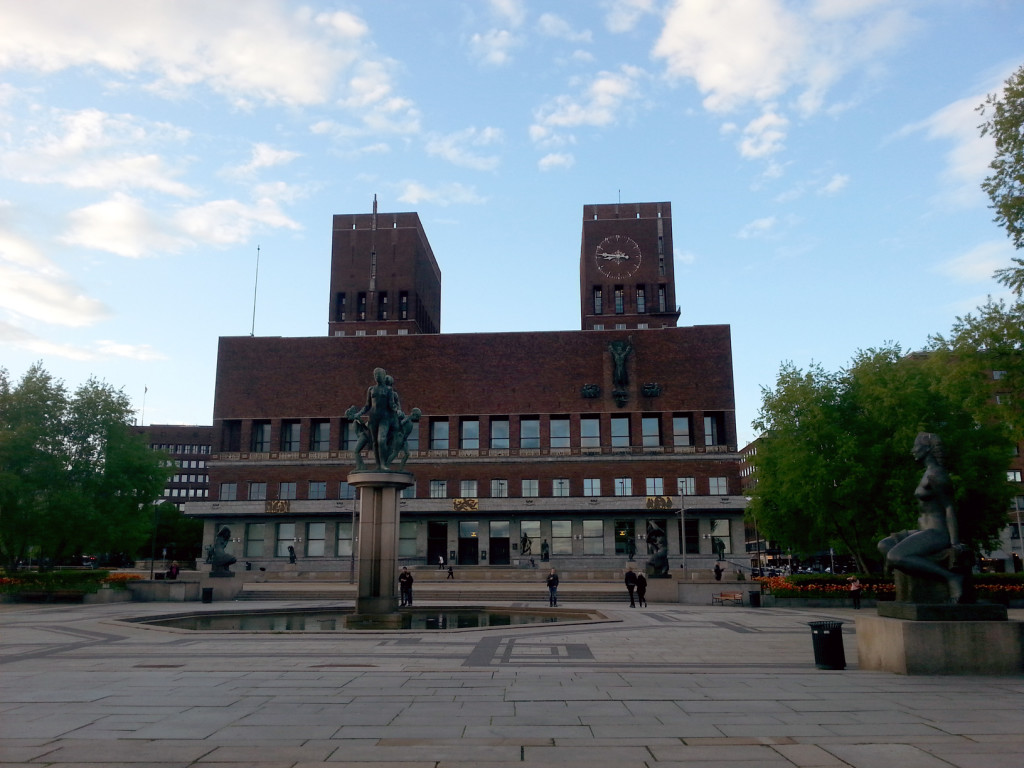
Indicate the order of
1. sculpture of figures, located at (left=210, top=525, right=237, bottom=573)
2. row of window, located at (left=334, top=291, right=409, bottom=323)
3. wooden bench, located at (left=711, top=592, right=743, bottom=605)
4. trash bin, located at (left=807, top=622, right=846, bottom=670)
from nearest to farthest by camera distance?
trash bin, located at (left=807, top=622, right=846, bottom=670) < wooden bench, located at (left=711, top=592, right=743, bottom=605) < sculpture of figures, located at (left=210, top=525, right=237, bottom=573) < row of window, located at (left=334, top=291, right=409, bottom=323)

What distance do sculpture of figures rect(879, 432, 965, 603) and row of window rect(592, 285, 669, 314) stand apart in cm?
7606

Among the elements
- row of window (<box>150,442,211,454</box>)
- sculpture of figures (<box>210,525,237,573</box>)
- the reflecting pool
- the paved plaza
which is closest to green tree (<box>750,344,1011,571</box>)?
the reflecting pool

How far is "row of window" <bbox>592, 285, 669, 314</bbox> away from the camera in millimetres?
90188

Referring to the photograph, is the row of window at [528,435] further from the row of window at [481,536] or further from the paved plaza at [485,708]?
the paved plaza at [485,708]

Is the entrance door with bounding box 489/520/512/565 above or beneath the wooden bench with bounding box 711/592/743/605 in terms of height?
above

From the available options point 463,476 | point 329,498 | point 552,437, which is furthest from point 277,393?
point 552,437

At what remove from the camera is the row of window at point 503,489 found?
2699 inches

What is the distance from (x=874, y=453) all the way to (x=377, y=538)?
25730 mm

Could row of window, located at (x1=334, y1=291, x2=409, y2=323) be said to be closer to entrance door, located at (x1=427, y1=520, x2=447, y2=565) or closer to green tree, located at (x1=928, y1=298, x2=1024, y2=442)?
entrance door, located at (x1=427, y1=520, x2=447, y2=565)

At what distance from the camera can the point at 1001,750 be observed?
825cm

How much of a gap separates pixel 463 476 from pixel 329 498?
11736mm

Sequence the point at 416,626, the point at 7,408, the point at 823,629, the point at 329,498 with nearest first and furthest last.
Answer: the point at 823,629 → the point at 416,626 → the point at 7,408 → the point at 329,498

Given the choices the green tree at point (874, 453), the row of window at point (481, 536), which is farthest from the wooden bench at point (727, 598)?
the row of window at point (481, 536)

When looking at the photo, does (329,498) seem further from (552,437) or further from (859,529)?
(859,529)
